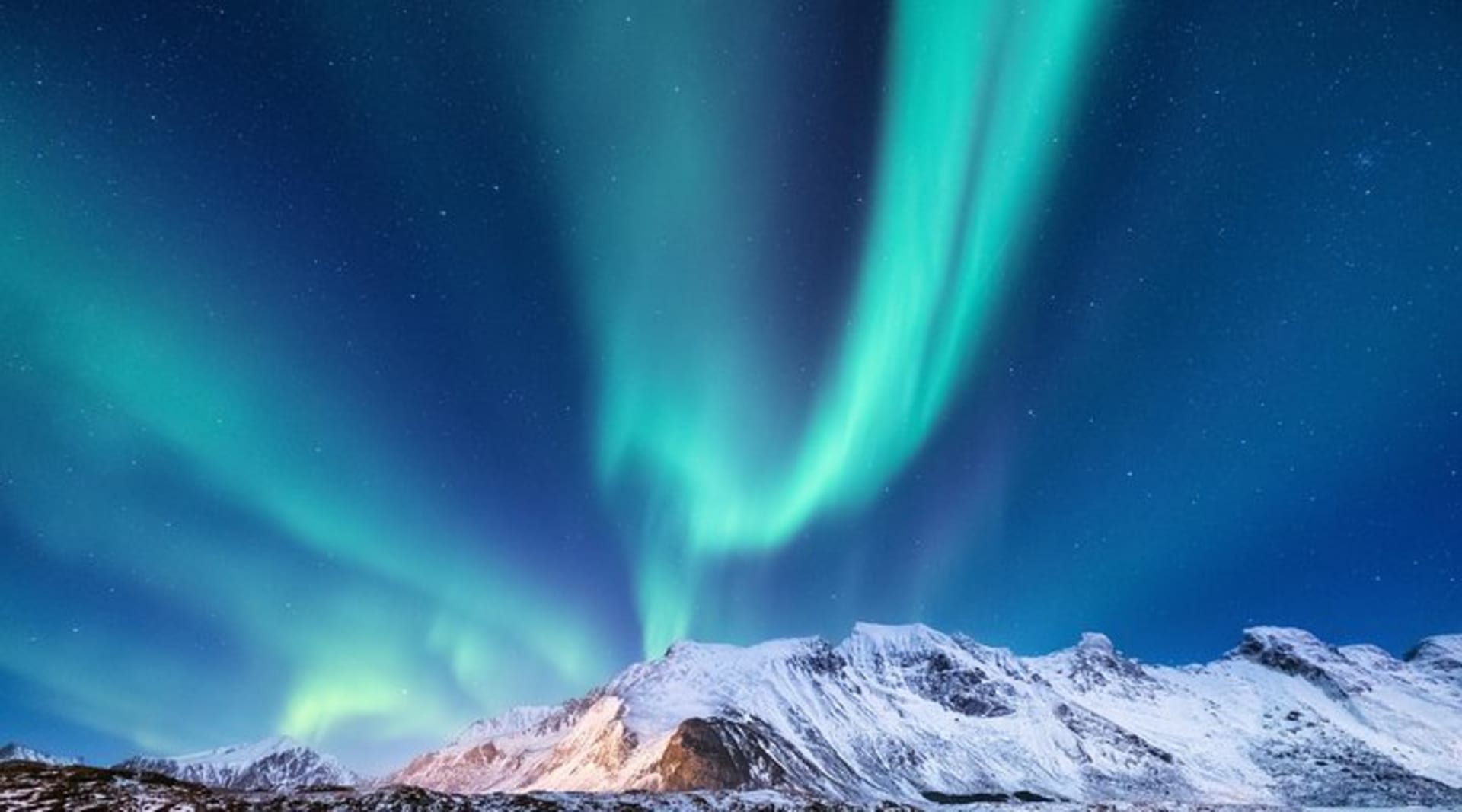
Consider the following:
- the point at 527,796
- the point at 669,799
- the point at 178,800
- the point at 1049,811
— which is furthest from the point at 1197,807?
the point at 178,800

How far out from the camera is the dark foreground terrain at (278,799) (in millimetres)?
30703

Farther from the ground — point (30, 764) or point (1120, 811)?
point (30, 764)

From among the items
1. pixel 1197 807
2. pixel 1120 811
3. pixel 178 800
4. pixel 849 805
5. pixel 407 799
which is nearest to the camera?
pixel 178 800

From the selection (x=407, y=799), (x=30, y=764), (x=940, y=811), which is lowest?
(x=940, y=811)

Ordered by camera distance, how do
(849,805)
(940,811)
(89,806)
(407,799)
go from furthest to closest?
(849,805) → (940,811) → (407,799) → (89,806)

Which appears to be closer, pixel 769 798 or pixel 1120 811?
pixel 769 798

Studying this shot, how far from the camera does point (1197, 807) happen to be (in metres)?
52.6

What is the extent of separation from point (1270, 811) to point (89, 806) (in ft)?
222

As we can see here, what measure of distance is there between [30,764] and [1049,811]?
179 ft

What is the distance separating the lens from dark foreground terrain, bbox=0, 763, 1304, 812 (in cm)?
3070

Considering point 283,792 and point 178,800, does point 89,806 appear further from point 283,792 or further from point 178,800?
point 283,792

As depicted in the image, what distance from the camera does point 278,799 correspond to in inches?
1356

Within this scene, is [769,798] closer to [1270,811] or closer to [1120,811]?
[1120,811]

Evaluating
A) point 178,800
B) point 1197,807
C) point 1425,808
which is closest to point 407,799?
point 178,800
